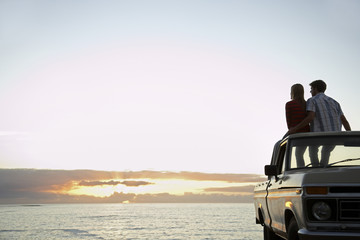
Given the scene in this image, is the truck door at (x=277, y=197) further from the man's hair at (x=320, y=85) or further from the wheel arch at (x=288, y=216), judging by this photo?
the man's hair at (x=320, y=85)

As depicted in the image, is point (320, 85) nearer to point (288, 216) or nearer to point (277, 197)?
point (277, 197)

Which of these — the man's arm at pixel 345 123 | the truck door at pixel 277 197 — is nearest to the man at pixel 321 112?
the man's arm at pixel 345 123

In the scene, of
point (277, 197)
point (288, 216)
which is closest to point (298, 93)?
point (277, 197)

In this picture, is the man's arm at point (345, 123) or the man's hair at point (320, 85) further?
the man's arm at point (345, 123)

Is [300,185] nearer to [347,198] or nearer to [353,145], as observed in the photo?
[347,198]

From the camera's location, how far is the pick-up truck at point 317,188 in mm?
5141

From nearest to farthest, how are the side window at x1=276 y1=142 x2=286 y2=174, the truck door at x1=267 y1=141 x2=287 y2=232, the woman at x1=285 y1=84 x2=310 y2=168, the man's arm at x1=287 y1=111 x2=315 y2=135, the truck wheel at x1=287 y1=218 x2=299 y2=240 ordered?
1. the truck wheel at x1=287 y1=218 x2=299 y2=240
2. the truck door at x1=267 y1=141 x2=287 y2=232
3. the side window at x1=276 y1=142 x2=286 y2=174
4. the man's arm at x1=287 y1=111 x2=315 y2=135
5. the woman at x1=285 y1=84 x2=310 y2=168

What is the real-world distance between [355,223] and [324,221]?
0.33 m

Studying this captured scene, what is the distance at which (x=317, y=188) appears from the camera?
524 cm

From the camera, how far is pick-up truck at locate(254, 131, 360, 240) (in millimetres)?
5141

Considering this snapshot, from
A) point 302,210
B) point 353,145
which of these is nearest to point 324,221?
point 302,210

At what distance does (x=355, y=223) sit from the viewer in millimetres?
5117

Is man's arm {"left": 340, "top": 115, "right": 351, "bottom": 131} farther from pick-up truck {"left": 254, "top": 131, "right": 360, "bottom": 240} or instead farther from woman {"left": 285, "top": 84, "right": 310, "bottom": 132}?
pick-up truck {"left": 254, "top": 131, "right": 360, "bottom": 240}

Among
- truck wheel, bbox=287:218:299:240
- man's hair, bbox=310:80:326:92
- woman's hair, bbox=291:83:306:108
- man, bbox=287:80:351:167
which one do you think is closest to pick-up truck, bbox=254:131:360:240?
truck wheel, bbox=287:218:299:240
